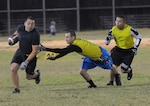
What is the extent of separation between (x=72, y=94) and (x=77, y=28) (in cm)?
4936

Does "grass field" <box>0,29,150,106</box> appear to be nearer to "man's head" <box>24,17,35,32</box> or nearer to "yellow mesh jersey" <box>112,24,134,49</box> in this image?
"yellow mesh jersey" <box>112,24,134,49</box>

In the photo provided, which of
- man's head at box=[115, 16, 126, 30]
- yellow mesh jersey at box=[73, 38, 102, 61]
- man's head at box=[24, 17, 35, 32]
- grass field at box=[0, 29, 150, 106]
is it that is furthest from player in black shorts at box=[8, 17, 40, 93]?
man's head at box=[115, 16, 126, 30]

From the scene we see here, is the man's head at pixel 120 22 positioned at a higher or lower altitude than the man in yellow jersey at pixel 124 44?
higher

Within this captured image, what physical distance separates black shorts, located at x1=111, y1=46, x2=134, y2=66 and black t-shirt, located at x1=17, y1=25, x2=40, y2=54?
2.59m

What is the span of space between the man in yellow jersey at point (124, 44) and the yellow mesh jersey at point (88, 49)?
1081 millimetres

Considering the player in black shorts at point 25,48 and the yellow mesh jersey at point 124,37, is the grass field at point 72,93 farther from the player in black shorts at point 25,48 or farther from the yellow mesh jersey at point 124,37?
the yellow mesh jersey at point 124,37

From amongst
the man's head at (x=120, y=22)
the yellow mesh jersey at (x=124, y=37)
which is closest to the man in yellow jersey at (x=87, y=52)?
the yellow mesh jersey at (x=124, y=37)

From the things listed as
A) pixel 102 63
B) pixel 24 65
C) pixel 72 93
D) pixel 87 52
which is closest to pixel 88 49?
pixel 87 52

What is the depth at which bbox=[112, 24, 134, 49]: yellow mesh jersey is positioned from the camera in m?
13.1

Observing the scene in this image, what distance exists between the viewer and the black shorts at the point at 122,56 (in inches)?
520

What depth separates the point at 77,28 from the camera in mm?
59875

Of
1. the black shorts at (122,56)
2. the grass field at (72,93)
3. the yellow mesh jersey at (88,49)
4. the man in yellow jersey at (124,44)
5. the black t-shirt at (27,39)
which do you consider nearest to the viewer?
the grass field at (72,93)

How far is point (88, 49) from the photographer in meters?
11.9

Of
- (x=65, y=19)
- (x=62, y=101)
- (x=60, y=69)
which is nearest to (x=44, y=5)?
(x=65, y=19)
